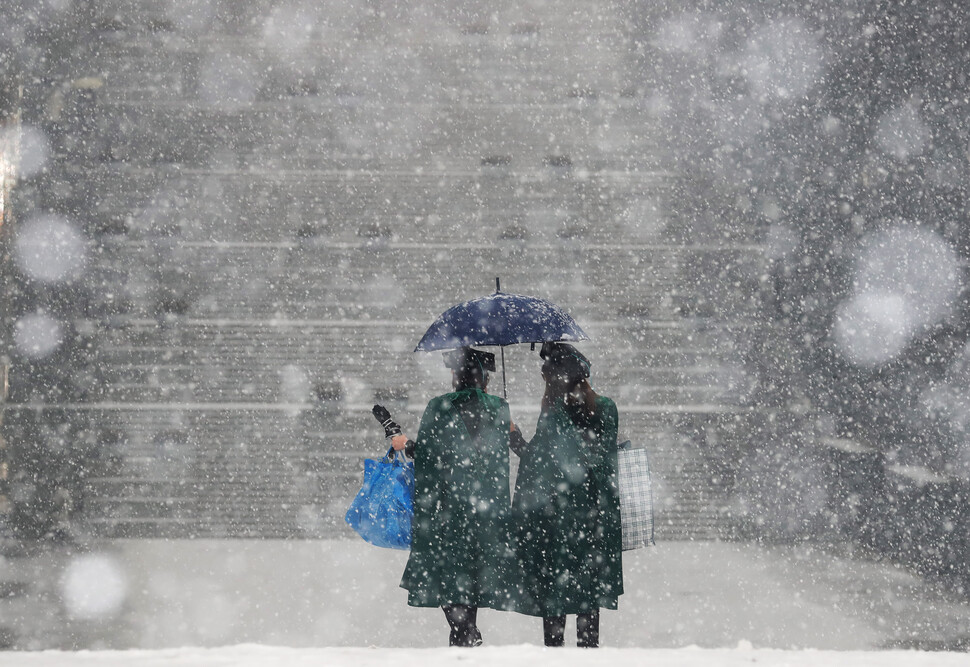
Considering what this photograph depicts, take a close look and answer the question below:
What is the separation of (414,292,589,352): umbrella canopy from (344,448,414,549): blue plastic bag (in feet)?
1.95

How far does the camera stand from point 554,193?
8.18 meters

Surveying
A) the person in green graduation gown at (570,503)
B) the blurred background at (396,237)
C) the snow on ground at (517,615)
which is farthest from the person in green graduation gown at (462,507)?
the blurred background at (396,237)

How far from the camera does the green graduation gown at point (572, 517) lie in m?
3.94

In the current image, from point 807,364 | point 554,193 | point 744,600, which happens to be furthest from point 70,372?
point 807,364

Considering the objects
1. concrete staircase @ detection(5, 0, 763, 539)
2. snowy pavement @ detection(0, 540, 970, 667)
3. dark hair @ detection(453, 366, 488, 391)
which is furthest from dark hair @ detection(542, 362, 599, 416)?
concrete staircase @ detection(5, 0, 763, 539)

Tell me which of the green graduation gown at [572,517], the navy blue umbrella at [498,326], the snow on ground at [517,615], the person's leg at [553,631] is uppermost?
the navy blue umbrella at [498,326]

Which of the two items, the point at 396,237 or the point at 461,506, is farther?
the point at 396,237

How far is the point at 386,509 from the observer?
4.00 metres

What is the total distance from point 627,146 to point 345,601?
15.9 ft

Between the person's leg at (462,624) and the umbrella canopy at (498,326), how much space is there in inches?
48.1

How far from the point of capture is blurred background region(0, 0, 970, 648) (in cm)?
778

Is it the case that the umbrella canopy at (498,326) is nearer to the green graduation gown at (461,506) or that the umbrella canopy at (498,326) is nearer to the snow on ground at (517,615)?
the green graduation gown at (461,506)

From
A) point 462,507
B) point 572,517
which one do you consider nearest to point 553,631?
point 572,517

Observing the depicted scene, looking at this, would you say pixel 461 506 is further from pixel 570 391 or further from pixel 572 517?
pixel 570 391
